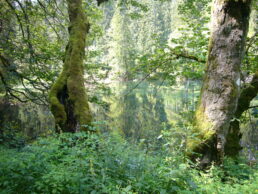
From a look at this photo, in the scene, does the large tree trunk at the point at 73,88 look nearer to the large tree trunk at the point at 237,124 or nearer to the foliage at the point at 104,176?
the foliage at the point at 104,176

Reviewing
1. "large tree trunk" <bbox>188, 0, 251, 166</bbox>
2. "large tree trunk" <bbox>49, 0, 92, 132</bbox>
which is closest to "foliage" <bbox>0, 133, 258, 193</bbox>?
"large tree trunk" <bbox>188, 0, 251, 166</bbox>

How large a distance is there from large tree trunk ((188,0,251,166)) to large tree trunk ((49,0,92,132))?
2.39m

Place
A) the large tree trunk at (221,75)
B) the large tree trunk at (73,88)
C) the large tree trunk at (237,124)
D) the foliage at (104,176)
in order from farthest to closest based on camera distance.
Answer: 1. the large tree trunk at (73,88)
2. the large tree trunk at (237,124)
3. the large tree trunk at (221,75)
4. the foliage at (104,176)

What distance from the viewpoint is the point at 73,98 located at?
4.83 meters

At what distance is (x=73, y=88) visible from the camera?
16.0 feet

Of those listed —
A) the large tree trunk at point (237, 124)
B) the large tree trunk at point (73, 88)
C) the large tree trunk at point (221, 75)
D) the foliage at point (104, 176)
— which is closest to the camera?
the foliage at point (104, 176)

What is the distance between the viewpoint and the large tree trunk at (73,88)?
470 cm

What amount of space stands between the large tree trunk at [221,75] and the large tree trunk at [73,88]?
239 centimetres

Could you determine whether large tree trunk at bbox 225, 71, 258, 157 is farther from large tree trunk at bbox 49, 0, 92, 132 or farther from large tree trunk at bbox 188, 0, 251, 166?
large tree trunk at bbox 49, 0, 92, 132

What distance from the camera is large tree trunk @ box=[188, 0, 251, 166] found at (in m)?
2.96

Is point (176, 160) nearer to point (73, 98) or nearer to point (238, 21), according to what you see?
point (238, 21)

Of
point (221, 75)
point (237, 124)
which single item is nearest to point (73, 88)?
point (221, 75)

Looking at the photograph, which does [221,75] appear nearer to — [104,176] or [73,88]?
[104,176]

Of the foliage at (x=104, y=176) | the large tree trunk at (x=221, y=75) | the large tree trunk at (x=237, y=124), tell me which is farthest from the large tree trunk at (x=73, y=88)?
the large tree trunk at (x=237, y=124)
